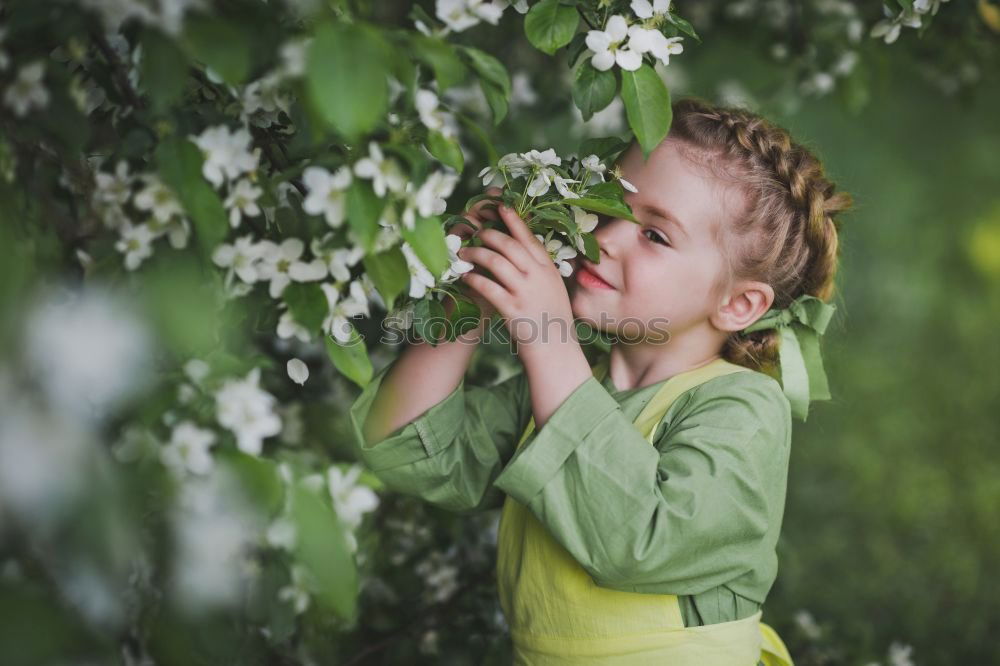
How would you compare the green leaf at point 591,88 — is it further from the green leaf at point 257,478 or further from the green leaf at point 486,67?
the green leaf at point 257,478

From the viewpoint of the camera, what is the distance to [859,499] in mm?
3885

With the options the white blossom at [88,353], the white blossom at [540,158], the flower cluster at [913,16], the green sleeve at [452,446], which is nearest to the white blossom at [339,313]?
the white blossom at [88,353]

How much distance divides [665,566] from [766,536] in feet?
0.75

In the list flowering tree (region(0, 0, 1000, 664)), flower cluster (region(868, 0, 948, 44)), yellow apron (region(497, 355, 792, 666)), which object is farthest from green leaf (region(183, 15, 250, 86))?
flower cluster (region(868, 0, 948, 44))

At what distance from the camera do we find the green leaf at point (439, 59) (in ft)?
3.13

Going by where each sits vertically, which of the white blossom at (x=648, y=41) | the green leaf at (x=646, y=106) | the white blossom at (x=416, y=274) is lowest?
the white blossom at (x=416, y=274)

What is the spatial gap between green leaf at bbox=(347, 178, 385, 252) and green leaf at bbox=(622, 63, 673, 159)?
38 centimetres

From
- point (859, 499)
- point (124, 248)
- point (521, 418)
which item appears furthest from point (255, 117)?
point (859, 499)

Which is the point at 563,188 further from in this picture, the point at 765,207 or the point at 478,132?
the point at 765,207

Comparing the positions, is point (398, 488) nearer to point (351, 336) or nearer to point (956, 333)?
point (351, 336)

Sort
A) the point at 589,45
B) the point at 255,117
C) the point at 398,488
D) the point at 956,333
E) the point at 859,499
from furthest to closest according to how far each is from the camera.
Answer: the point at 956,333 < the point at 859,499 < the point at 398,488 < the point at 589,45 < the point at 255,117

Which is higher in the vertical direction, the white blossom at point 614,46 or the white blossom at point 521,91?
the white blossom at point 614,46

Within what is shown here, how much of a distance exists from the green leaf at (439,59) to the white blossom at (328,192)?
5.1 inches

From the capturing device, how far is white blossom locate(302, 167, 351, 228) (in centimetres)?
96
